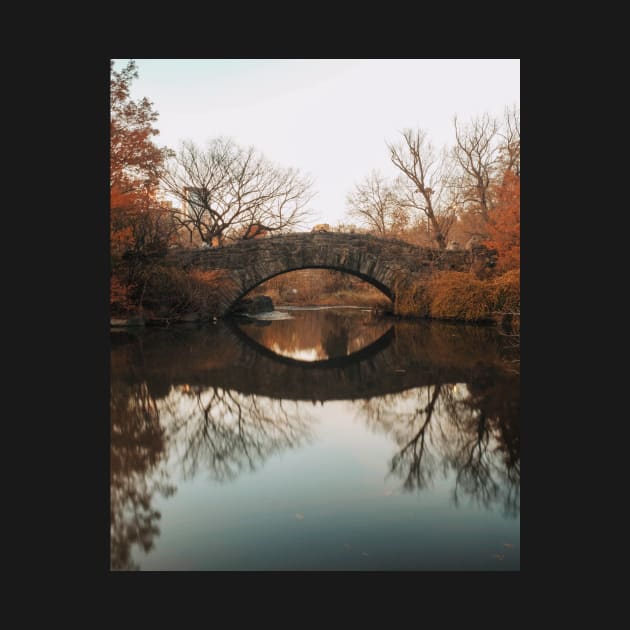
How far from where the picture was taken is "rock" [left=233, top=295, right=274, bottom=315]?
855 inches

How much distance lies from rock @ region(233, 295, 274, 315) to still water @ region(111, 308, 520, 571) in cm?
1340

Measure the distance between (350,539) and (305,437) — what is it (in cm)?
194

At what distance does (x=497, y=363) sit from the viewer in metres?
8.13

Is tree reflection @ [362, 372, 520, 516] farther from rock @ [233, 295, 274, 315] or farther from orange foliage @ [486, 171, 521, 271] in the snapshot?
rock @ [233, 295, 274, 315]

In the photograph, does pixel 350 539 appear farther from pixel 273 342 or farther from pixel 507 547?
pixel 273 342

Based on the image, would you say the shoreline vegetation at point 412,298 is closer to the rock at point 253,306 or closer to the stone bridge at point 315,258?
the stone bridge at point 315,258

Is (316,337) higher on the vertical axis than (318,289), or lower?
lower

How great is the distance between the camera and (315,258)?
1744 cm

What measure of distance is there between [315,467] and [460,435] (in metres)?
1.46

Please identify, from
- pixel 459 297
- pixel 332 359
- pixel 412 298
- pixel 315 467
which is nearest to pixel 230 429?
pixel 315 467

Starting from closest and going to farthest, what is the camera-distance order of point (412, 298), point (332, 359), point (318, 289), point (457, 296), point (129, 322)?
point (332, 359), point (129, 322), point (457, 296), point (412, 298), point (318, 289)

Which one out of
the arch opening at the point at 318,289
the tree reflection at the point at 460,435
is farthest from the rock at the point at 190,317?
the arch opening at the point at 318,289

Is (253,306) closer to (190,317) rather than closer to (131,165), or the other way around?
(190,317)

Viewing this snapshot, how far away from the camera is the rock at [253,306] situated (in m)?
21.7
